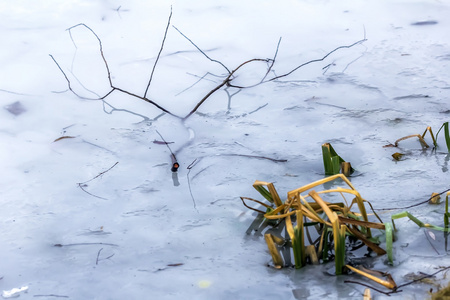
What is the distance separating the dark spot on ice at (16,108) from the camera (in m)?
2.46

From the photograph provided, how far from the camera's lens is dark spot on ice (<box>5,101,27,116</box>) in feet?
8.07

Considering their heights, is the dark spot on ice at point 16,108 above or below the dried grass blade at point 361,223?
above

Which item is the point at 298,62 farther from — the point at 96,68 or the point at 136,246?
the point at 136,246

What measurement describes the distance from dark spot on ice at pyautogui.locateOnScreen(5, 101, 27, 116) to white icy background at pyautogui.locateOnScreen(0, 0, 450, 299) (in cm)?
2

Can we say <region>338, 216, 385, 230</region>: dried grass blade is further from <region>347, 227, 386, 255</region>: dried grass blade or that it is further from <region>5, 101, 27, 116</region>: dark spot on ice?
<region>5, 101, 27, 116</region>: dark spot on ice

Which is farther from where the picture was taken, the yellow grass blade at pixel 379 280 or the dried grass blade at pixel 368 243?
the dried grass blade at pixel 368 243

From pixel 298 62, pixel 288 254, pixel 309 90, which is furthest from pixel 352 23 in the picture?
pixel 288 254

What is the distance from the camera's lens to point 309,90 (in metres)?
2.55

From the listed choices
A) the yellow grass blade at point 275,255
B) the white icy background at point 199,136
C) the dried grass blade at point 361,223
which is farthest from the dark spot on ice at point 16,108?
the dried grass blade at point 361,223

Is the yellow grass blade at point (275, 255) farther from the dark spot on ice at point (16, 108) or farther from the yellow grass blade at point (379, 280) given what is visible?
the dark spot on ice at point (16, 108)

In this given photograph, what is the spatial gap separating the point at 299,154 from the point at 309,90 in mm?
506

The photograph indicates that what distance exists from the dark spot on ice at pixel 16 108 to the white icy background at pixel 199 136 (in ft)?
0.08

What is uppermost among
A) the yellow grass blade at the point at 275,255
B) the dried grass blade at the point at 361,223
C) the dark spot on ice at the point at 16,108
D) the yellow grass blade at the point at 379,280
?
the dark spot on ice at the point at 16,108

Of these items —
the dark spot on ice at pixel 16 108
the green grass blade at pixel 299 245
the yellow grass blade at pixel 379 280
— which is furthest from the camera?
the dark spot on ice at pixel 16 108
